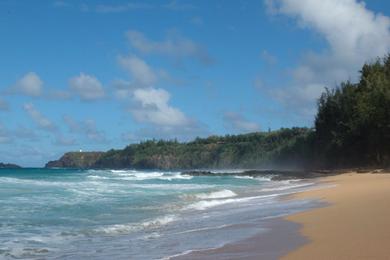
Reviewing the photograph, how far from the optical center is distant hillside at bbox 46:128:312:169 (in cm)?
11903

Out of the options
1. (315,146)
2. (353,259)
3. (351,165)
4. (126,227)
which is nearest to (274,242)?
(353,259)

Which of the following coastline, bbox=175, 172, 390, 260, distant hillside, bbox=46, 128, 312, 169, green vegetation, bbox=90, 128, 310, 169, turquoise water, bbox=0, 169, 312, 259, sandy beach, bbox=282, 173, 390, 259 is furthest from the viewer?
green vegetation, bbox=90, 128, 310, 169

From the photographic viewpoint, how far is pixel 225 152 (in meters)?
159

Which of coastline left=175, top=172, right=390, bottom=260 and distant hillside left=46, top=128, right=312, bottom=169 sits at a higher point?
distant hillside left=46, top=128, right=312, bottom=169

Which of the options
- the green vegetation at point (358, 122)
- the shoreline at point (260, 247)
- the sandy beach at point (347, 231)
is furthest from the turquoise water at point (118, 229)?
the green vegetation at point (358, 122)

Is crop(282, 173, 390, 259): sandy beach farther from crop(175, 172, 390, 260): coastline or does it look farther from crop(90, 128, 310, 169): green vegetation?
crop(90, 128, 310, 169): green vegetation

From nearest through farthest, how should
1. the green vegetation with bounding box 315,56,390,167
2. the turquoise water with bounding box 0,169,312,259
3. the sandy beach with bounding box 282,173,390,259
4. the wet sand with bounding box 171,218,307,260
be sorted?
1. the sandy beach with bounding box 282,173,390,259
2. the wet sand with bounding box 171,218,307,260
3. the turquoise water with bounding box 0,169,312,259
4. the green vegetation with bounding box 315,56,390,167

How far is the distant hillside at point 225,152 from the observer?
119025mm

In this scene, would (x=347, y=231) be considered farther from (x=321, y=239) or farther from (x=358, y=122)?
(x=358, y=122)

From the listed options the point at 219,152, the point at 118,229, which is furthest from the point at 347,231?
the point at 219,152

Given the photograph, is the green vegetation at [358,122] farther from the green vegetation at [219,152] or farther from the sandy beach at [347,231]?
the green vegetation at [219,152]

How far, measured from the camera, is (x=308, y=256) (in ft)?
24.9

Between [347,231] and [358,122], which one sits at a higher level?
[358,122]

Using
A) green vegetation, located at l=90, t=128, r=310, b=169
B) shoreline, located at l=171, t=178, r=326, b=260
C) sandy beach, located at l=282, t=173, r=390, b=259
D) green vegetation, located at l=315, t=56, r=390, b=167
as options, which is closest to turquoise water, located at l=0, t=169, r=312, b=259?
shoreline, located at l=171, t=178, r=326, b=260
